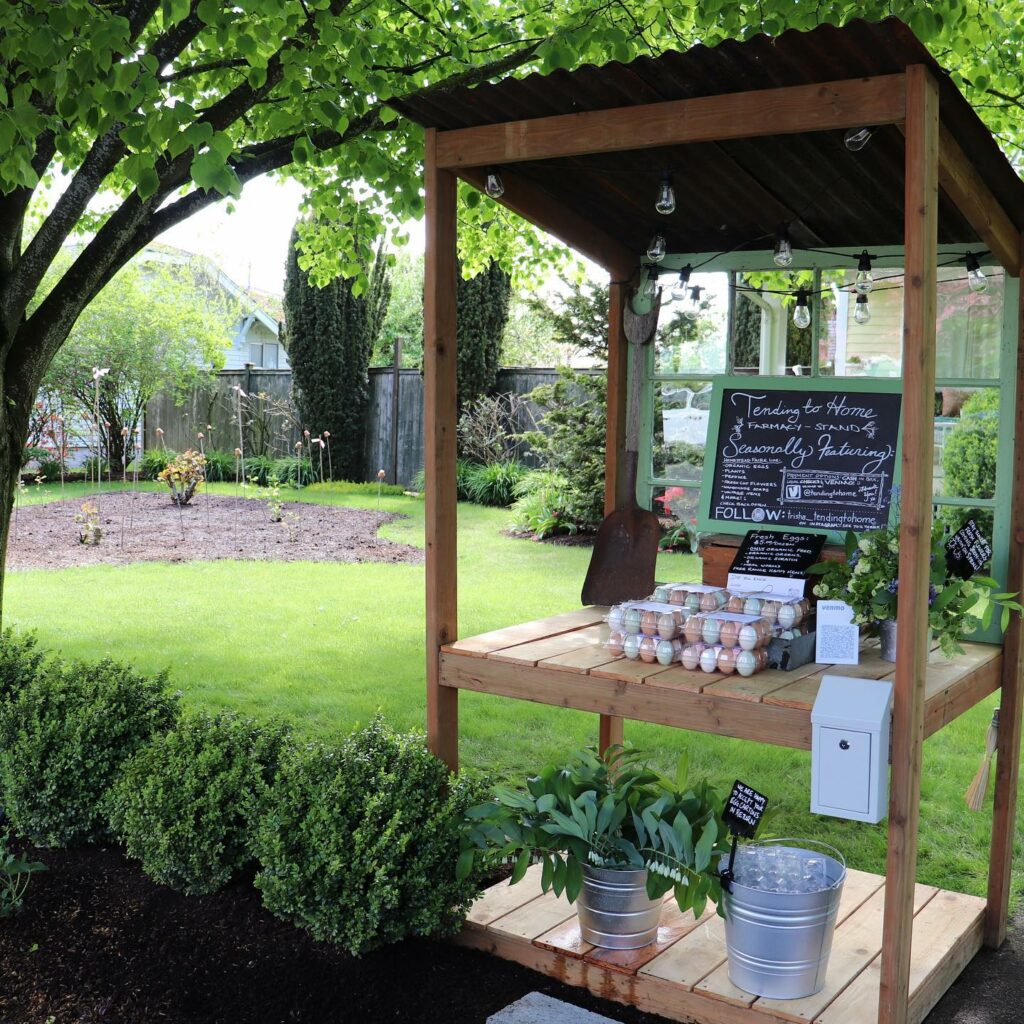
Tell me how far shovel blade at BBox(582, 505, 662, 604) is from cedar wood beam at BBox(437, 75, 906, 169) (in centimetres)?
134

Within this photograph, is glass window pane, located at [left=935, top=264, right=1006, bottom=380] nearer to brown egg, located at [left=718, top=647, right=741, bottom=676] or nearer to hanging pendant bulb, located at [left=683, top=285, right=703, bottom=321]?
hanging pendant bulb, located at [left=683, top=285, right=703, bottom=321]

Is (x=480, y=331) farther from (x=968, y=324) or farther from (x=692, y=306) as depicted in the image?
(x=968, y=324)

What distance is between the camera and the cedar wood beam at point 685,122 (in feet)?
8.04

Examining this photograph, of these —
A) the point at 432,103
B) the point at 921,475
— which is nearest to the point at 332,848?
the point at 921,475

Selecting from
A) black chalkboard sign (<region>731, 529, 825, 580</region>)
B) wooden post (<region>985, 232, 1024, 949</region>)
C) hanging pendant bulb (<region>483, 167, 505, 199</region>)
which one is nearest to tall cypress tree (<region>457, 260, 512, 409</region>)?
black chalkboard sign (<region>731, 529, 825, 580</region>)

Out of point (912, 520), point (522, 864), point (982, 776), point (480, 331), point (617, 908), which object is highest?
point (480, 331)

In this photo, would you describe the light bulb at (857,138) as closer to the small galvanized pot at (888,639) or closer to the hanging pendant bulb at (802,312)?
the hanging pendant bulb at (802,312)

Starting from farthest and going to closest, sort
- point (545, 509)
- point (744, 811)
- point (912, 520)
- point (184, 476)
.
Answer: point (184, 476) → point (545, 509) → point (744, 811) → point (912, 520)

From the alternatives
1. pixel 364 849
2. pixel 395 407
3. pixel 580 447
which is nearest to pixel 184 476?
pixel 395 407

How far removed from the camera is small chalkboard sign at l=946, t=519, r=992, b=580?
10.1ft

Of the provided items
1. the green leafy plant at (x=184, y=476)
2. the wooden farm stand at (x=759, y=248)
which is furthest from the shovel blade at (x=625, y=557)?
the green leafy plant at (x=184, y=476)

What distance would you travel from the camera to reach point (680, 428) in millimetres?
4070

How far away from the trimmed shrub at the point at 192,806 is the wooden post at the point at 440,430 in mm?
583

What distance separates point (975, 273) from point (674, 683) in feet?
5.48
